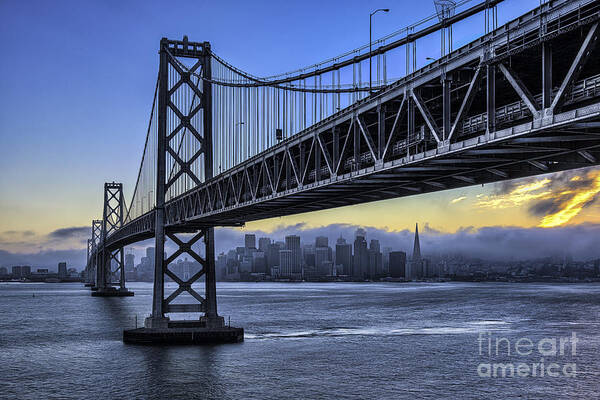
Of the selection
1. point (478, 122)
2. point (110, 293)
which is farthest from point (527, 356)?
point (110, 293)

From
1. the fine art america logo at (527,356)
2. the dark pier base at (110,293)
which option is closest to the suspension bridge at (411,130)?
the fine art america logo at (527,356)

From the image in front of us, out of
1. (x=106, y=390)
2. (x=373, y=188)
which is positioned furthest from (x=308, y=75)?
(x=106, y=390)

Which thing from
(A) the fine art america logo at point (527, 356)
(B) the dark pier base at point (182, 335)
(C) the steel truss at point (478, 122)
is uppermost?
(C) the steel truss at point (478, 122)

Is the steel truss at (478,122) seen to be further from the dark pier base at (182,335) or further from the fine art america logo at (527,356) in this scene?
the fine art america logo at (527,356)

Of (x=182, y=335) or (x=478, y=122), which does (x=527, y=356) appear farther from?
(x=478, y=122)

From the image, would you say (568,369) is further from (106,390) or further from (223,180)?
(106,390)

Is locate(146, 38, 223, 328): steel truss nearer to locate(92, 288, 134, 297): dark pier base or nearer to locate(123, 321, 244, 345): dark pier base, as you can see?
locate(123, 321, 244, 345): dark pier base

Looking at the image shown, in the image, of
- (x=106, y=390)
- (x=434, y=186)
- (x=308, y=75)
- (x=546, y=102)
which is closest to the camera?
(x=546, y=102)
